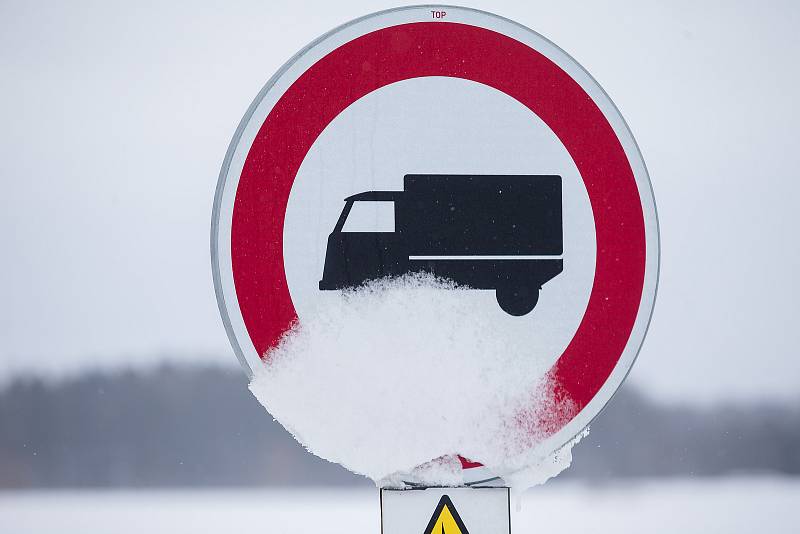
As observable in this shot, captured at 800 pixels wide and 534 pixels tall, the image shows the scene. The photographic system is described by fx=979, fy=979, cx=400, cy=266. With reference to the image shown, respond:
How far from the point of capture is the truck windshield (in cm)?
78

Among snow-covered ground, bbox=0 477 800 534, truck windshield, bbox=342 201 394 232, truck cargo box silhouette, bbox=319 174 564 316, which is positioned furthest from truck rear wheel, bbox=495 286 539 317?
snow-covered ground, bbox=0 477 800 534

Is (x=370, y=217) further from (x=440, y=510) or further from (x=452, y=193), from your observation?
(x=440, y=510)

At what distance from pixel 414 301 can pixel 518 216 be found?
111mm

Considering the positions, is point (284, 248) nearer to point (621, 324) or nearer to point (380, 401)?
point (380, 401)

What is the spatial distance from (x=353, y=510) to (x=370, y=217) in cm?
Answer: 569

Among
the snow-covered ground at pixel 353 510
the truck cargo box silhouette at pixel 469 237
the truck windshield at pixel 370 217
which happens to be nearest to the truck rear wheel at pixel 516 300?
the truck cargo box silhouette at pixel 469 237

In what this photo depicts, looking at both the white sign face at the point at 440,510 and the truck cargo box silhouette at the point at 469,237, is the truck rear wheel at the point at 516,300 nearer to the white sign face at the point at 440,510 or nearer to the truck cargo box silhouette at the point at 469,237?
the truck cargo box silhouette at the point at 469,237

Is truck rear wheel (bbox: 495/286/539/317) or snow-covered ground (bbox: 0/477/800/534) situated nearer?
truck rear wheel (bbox: 495/286/539/317)

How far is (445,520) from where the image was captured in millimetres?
797

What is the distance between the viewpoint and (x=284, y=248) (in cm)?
78

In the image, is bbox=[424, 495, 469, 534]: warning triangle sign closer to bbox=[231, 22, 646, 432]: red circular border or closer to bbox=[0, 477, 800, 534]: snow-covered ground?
bbox=[231, 22, 646, 432]: red circular border

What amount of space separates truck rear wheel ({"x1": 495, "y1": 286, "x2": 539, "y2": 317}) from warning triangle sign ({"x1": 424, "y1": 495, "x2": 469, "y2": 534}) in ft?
0.53

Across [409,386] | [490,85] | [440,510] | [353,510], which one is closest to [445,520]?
[440,510]

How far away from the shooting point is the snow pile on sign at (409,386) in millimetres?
776
